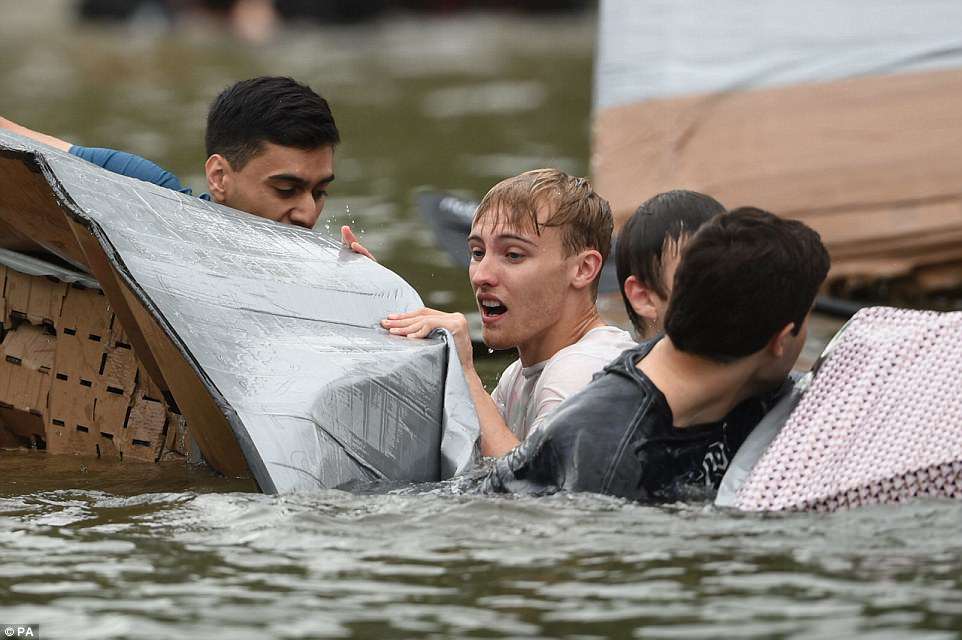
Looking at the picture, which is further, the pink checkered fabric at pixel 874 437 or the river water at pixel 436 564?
the pink checkered fabric at pixel 874 437

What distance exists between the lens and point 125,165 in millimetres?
5879

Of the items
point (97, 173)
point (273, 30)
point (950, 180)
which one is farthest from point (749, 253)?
point (273, 30)

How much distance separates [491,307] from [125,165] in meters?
1.46

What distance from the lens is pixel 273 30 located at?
3400 cm

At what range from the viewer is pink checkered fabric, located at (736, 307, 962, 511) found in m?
4.27

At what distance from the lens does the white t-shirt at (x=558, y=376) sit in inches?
194

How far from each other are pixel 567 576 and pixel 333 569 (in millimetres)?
553

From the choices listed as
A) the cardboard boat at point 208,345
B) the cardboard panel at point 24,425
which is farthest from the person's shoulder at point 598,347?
the cardboard panel at point 24,425

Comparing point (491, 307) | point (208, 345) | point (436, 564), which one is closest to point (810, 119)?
point (491, 307)

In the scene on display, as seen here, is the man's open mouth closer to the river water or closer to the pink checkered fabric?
the river water

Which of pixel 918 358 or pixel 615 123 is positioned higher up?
pixel 615 123

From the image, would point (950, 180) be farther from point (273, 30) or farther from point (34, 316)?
point (273, 30)

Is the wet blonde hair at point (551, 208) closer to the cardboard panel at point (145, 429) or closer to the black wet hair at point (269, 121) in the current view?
the black wet hair at point (269, 121)

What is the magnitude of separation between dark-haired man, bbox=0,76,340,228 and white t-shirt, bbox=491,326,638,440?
3.37ft
